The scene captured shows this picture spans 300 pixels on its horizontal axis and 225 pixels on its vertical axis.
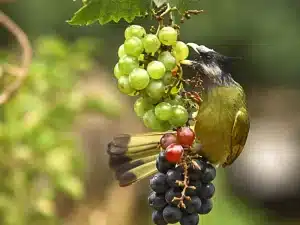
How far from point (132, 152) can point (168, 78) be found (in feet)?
0.24

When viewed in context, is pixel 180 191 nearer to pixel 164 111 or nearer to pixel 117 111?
pixel 164 111

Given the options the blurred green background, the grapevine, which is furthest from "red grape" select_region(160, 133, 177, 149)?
the blurred green background

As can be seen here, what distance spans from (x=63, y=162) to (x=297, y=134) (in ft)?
5.91

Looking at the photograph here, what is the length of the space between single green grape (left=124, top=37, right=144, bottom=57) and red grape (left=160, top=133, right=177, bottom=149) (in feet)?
0.21

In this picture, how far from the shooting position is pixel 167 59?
510 mm

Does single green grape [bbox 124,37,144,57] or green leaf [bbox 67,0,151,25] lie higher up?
green leaf [bbox 67,0,151,25]

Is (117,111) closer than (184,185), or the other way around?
(184,185)

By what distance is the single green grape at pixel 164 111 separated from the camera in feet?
1.66

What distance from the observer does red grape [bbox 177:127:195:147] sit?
51 cm

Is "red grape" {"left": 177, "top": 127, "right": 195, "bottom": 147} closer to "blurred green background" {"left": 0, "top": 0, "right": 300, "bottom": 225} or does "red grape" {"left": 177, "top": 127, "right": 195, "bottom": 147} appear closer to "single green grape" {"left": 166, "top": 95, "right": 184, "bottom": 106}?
"single green grape" {"left": 166, "top": 95, "right": 184, "bottom": 106}

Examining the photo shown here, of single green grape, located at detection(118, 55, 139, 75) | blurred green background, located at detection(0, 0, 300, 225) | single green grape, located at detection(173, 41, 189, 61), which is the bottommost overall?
blurred green background, located at detection(0, 0, 300, 225)

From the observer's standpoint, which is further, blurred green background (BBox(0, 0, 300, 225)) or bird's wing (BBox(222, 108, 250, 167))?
blurred green background (BBox(0, 0, 300, 225))

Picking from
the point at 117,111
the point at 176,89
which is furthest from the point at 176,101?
the point at 117,111

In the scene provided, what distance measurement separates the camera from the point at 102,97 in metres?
1.99
